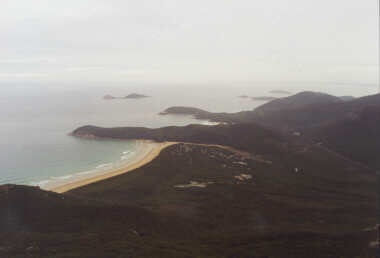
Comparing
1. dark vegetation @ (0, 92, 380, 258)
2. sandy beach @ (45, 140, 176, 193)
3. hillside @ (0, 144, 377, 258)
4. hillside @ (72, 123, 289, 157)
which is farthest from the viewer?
hillside @ (72, 123, 289, 157)

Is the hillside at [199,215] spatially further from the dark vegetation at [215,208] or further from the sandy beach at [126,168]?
the sandy beach at [126,168]

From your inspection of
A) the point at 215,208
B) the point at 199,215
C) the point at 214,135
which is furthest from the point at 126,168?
the point at 214,135

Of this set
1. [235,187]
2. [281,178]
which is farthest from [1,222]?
[281,178]

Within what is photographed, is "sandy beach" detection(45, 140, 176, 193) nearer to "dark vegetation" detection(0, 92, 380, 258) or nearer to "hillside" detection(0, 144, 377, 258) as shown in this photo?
"dark vegetation" detection(0, 92, 380, 258)

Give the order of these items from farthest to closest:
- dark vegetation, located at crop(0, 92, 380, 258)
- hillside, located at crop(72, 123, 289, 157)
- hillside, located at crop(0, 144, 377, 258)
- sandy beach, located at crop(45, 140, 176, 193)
→ hillside, located at crop(72, 123, 289, 157) → sandy beach, located at crop(45, 140, 176, 193) → dark vegetation, located at crop(0, 92, 380, 258) → hillside, located at crop(0, 144, 377, 258)

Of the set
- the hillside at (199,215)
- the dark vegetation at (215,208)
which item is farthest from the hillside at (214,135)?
the hillside at (199,215)

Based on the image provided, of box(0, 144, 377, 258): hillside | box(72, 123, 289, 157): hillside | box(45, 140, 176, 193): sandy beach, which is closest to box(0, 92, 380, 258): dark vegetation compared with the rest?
box(0, 144, 377, 258): hillside
